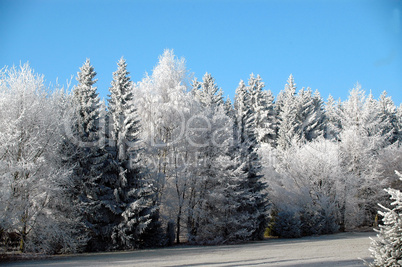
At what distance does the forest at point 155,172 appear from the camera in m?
19.4

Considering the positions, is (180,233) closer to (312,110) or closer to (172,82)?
(172,82)

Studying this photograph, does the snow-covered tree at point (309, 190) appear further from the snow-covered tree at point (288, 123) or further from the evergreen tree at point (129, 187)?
the evergreen tree at point (129, 187)

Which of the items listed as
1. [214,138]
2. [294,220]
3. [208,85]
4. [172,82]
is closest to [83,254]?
[214,138]

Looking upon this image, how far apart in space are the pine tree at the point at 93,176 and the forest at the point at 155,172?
0.08m

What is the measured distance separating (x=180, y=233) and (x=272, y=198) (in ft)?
32.6

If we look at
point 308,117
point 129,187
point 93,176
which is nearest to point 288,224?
point 129,187

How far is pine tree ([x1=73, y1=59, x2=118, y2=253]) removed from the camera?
21.0 metres

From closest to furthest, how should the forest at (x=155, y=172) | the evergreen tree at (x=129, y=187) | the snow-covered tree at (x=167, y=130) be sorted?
the forest at (x=155, y=172) → the evergreen tree at (x=129, y=187) → the snow-covered tree at (x=167, y=130)

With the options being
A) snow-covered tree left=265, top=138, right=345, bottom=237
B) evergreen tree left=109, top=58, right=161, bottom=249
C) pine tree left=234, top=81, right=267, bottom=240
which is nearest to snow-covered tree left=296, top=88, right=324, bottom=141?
snow-covered tree left=265, top=138, right=345, bottom=237

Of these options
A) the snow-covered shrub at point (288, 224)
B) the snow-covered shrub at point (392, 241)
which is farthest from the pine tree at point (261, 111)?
the snow-covered shrub at point (392, 241)

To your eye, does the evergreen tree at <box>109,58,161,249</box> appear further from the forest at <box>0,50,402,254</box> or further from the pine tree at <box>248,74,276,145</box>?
the pine tree at <box>248,74,276,145</box>

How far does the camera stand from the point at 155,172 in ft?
84.1

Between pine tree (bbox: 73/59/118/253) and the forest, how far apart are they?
0.08 meters

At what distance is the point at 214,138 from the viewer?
27.3 meters
